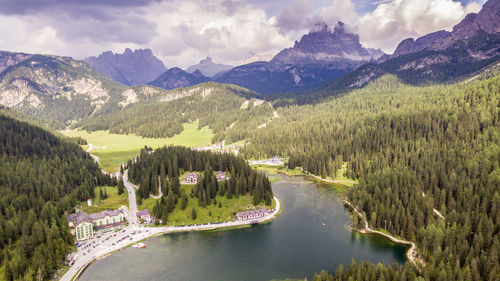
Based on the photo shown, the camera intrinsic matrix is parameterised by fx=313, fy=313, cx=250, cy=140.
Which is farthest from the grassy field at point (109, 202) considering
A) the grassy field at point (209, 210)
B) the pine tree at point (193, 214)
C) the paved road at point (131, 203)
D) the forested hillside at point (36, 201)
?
the pine tree at point (193, 214)

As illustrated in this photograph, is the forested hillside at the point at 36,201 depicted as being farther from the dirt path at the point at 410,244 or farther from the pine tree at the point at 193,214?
the dirt path at the point at 410,244

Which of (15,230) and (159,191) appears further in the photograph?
(159,191)

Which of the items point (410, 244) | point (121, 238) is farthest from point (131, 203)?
point (410, 244)

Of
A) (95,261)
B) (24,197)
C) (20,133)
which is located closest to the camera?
(95,261)

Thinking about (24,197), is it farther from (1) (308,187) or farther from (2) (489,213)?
(2) (489,213)

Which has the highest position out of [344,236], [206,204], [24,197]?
[24,197]

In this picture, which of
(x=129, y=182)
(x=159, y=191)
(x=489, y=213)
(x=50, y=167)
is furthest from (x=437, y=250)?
(x=50, y=167)

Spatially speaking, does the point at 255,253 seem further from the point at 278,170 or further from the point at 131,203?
the point at 278,170
